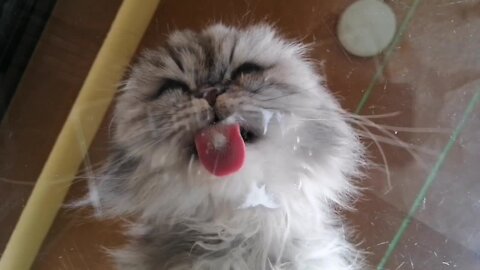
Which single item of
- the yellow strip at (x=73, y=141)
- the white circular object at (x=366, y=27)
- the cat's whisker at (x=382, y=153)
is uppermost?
the white circular object at (x=366, y=27)

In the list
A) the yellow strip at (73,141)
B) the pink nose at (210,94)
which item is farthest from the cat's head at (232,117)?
the yellow strip at (73,141)

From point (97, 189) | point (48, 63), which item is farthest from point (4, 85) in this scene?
point (97, 189)

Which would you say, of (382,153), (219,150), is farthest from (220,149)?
(382,153)

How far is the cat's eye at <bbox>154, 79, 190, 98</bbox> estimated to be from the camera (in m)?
0.43

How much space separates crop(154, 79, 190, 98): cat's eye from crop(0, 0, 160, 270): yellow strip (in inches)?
5.5

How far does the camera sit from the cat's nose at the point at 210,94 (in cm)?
41

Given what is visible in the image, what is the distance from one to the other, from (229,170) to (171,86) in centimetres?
8

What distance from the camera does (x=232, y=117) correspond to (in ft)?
1.36

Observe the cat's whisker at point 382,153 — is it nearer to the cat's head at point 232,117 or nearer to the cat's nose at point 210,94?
the cat's head at point 232,117

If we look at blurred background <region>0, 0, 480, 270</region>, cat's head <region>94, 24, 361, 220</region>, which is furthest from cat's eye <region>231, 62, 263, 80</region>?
blurred background <region>0, 0, 480, 270</region>

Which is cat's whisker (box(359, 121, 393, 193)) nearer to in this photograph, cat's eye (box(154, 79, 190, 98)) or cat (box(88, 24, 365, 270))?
cat (box(88, 24, 365, 270))

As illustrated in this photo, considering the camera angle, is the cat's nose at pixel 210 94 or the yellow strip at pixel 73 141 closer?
the cat's nose at pixel 210 94

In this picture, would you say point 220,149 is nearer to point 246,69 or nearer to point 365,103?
point 246,69

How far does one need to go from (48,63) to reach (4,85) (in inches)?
2.0
